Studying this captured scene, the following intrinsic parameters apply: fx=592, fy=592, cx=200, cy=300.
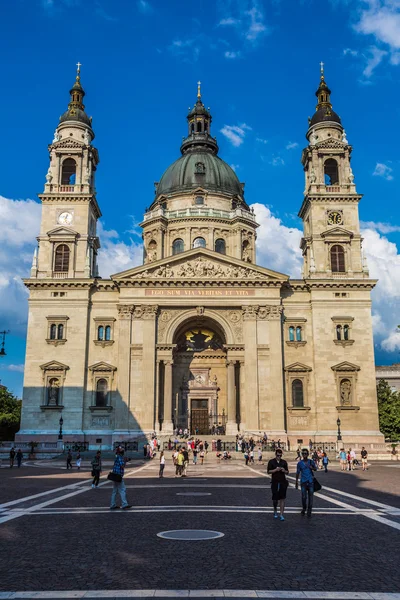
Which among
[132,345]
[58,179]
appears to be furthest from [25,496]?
[58,179]

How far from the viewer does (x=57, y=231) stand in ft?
192

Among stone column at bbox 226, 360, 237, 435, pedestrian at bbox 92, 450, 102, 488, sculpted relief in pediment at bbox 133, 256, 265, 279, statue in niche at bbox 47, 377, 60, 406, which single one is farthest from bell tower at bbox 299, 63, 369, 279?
pedestrian at bbox 92, 450, 102, 488

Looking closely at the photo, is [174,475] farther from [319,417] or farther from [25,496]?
[319,417]

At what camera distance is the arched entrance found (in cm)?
5941

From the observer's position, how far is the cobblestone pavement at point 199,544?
898cm

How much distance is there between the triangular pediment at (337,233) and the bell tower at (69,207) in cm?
2368

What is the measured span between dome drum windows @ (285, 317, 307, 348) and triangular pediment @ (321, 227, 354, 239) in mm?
9081

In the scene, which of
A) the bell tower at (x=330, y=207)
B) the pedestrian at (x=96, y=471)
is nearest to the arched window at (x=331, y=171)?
the bell tower at (x=330, y=207)

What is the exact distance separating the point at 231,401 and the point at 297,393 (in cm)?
637

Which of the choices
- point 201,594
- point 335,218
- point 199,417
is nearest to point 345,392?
point 199,417

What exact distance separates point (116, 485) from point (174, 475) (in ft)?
49.4

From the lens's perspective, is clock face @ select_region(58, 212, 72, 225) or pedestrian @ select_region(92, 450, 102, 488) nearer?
pedestrian @ select_region(92, 450, 102, 488)

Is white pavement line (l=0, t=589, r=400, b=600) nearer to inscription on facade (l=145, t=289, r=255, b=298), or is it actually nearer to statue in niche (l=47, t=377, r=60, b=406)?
statue in niche (l=47, t=377, r=60, b=406)

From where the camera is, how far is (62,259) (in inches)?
2304
